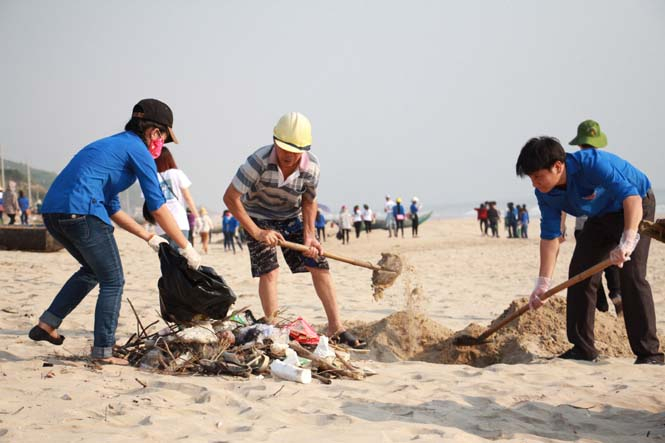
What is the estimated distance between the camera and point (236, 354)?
3.64 m

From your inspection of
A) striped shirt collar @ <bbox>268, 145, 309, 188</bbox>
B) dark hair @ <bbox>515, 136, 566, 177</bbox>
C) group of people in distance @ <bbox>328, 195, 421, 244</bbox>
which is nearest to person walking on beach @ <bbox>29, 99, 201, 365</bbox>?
striped shirt collar @ <bbox>268, 145, 309, 188</bbox>

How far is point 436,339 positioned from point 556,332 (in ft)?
3.07

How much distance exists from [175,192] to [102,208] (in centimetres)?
251

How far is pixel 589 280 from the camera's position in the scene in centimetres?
411

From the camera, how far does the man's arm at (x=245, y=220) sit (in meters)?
4.36

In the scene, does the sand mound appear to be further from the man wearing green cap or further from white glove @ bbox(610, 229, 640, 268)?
white glove @ bbox(610, 229, 640, 268)

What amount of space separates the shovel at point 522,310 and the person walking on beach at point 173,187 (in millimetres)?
2588

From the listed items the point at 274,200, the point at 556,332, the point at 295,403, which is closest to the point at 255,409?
the point at 295,403

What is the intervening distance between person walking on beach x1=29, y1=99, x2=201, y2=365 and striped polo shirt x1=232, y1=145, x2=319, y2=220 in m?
0.78

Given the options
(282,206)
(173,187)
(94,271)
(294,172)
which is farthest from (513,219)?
(94,271)

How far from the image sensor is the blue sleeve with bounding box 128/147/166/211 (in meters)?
3.48

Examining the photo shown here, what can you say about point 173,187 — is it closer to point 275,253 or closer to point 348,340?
point 275,253

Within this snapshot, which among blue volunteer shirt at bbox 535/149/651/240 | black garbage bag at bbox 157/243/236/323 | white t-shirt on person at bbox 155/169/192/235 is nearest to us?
black garbage bag at bbox 157/243/236/323

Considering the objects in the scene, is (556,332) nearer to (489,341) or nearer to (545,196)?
(489,341)
